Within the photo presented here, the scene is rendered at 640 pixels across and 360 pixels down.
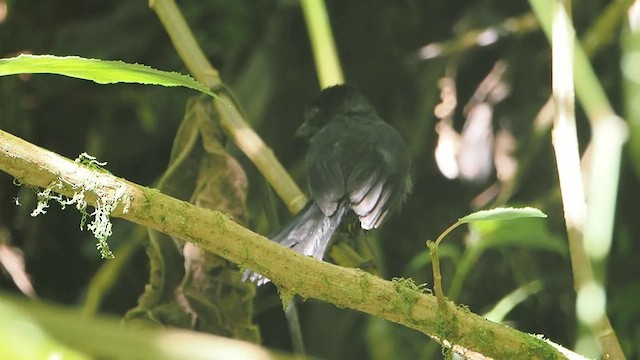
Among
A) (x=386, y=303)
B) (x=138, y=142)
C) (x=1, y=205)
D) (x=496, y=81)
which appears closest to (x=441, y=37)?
(x=496, y=81)

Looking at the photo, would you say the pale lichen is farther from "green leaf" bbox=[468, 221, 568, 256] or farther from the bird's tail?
"green leaf" bbox=[468, 221, 568, 256]

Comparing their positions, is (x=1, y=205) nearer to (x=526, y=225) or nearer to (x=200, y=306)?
(x=200, y=306)

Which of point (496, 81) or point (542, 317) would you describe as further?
point (496, 81)

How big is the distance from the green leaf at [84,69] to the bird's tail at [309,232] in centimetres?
55

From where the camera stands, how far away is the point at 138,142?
173 cm

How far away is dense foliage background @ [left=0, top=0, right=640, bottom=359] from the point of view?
5.41 feet

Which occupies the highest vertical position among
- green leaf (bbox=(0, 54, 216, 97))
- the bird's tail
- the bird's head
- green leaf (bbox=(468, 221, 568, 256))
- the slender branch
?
the bird's head

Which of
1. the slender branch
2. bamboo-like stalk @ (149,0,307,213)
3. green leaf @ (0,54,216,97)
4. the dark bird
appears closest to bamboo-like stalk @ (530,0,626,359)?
the slender branch

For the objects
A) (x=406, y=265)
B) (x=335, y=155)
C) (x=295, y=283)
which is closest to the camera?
(x=295, y=283)

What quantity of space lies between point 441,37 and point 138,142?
0.78 m

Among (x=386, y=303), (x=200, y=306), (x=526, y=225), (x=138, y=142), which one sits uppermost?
(x=138, y=142)

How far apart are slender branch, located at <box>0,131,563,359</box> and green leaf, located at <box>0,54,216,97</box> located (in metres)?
0.07

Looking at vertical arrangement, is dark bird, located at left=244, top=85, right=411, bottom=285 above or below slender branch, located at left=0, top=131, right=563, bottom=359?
above

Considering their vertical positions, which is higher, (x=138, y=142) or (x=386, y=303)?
(x=138, y=142)
